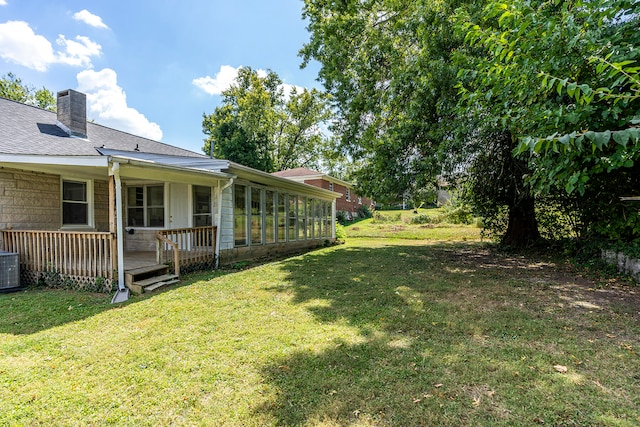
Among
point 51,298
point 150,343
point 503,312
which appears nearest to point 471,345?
point 503,312

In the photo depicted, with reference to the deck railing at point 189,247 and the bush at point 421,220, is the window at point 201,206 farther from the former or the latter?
the bush at point 421,220

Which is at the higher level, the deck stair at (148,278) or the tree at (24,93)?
the tree at (24,93)

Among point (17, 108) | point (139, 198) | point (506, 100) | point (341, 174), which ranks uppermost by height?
point (341, 174)

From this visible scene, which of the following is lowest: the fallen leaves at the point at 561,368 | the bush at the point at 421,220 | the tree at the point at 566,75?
the fallen leaves at the point at 561,368

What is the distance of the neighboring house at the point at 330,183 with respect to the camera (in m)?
25.3

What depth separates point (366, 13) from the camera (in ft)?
40.7

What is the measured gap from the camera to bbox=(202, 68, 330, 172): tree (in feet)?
81.3

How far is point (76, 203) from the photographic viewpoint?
8023mm

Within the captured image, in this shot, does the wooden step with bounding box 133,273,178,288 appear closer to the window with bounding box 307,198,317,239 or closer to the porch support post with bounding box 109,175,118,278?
the porch support post with bounding box 109,175,118,278

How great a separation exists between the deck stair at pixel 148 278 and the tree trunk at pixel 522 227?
10.4 m

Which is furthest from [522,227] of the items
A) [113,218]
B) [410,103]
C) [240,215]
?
[113,218]

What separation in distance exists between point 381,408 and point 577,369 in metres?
2.04

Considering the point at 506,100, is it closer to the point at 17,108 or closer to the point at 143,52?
the point at 17,108

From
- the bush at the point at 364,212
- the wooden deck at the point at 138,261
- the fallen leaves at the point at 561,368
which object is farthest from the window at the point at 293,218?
the bush at the point at 364,212
